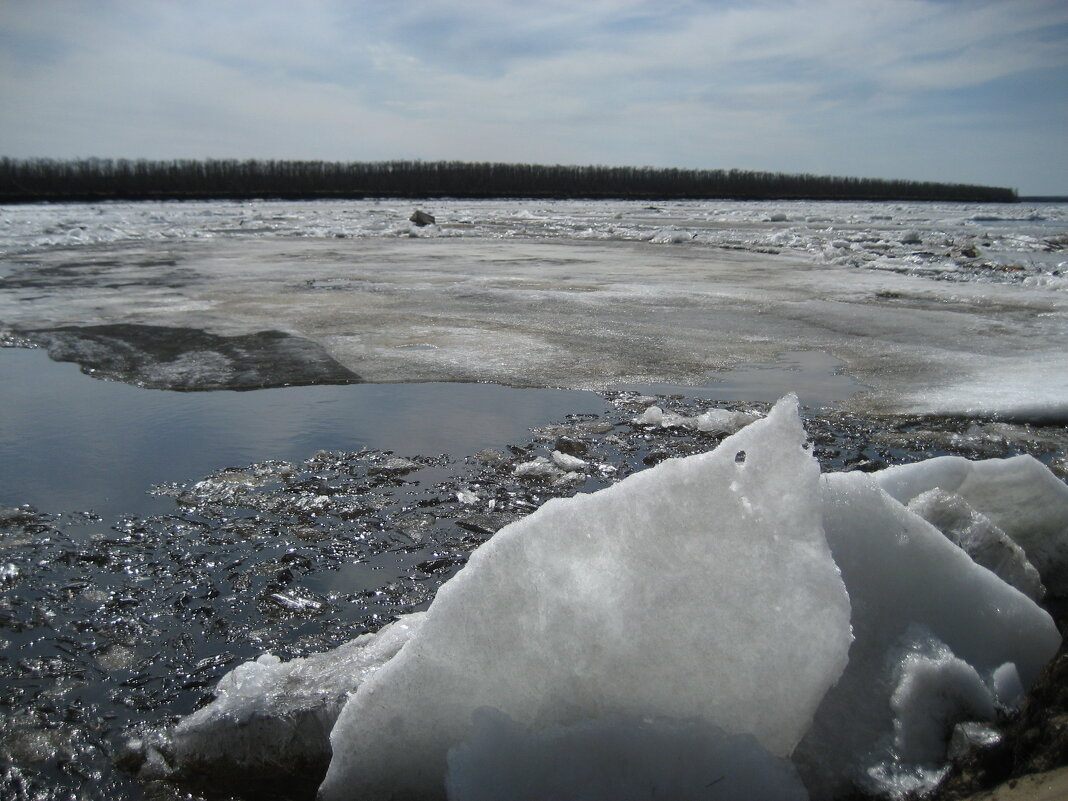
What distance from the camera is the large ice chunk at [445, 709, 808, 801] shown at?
4.25 feet

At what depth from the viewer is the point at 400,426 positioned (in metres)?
3.53

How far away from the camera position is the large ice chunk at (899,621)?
144cm

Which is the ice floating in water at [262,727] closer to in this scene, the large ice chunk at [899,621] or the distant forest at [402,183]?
the large ice chunk at [899,621]

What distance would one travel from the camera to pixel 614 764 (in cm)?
133

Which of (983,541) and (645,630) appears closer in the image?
(645,630)

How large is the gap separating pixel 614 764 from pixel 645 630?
226 mm

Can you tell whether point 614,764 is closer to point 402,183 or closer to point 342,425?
point 342,425

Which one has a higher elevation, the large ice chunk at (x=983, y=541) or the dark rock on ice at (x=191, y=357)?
the large ice chunk at (x=983, y=541)

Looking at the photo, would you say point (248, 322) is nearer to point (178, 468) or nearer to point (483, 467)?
point (178, 468)

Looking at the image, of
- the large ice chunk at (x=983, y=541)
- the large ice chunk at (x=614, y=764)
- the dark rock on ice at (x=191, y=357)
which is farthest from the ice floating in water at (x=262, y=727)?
the dark rock on ice at (x=191, y=357)

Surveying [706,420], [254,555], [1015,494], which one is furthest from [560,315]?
[1015,494]

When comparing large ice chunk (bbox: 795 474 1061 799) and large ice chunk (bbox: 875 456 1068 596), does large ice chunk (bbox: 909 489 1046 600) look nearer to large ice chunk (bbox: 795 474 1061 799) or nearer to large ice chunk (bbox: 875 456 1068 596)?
large ice chunk (bbox: 875 456 1068 596)

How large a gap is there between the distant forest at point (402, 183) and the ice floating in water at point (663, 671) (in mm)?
49101

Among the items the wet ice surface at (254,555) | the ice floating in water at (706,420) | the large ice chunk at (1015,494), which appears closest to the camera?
the wet ice surface at (254,555)
